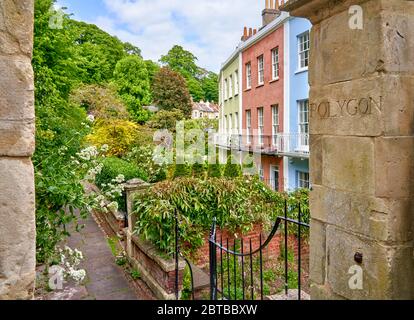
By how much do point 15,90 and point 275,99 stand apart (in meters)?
16.4

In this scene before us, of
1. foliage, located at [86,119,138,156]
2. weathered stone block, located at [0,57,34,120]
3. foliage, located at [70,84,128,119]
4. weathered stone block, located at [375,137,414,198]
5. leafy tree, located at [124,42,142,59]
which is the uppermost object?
leafy tree, located at [124,42,142,59]

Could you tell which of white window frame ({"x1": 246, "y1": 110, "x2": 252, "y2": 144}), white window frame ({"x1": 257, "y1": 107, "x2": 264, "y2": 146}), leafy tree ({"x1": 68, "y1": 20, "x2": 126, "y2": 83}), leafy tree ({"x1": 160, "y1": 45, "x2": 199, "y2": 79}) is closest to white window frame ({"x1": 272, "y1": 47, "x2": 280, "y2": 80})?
white window frame ({"x1": 257, "y1": 107, "x2": 264, "y2": 146})

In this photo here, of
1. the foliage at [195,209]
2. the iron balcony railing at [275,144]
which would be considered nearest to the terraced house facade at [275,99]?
the iron balcony railing at [275,144]

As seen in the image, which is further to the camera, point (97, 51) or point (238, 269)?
point (97, 51)

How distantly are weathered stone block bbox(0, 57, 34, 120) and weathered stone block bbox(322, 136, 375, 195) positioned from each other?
1610mm

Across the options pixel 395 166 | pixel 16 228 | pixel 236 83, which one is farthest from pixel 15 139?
pixel 236 83

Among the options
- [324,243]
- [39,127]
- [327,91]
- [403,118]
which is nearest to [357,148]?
[403,118]

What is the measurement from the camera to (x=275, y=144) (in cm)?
1686

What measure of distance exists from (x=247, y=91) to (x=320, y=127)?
1882 cm

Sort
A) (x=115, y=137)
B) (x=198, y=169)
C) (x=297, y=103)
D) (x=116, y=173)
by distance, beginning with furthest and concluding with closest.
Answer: (x=297, y=103) → (x=115, y=137) → (x=198, y=169) → (x=116, y=173)

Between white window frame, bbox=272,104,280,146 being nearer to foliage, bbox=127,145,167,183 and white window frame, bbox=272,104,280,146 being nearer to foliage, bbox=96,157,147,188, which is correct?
foliage, bbox=127,145,167,183

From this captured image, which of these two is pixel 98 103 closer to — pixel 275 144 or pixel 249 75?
pixel 249 75

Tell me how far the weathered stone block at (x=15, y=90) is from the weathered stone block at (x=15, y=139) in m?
0.03

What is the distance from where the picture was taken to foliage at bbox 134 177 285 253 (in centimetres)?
599
